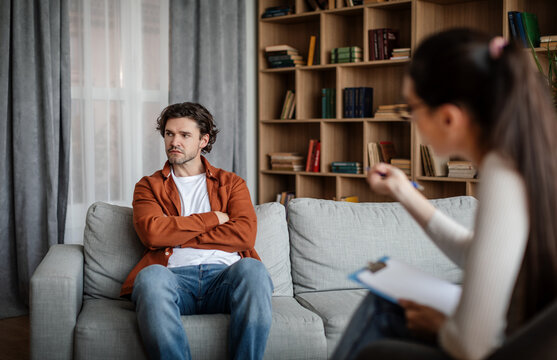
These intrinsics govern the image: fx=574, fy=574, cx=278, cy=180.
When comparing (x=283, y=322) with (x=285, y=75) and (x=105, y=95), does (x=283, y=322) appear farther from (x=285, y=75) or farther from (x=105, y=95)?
(x=285, y=75)

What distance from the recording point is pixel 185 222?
2139 millimetres

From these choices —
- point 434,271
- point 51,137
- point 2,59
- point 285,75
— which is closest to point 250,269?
point 434,271

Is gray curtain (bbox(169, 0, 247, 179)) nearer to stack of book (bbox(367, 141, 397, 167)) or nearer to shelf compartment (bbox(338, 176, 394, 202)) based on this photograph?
shelf compartment (bbox(338, 176, 394, 202))

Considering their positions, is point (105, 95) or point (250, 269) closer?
point (250, 269)

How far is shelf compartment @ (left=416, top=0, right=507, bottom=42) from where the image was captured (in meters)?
3.66

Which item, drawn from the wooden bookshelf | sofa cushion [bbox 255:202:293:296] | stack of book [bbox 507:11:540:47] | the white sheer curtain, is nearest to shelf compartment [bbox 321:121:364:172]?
the wooden bookshelf

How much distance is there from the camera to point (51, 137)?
10.6 ft

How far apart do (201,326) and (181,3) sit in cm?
261

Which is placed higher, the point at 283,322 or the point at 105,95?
the point at 105,95

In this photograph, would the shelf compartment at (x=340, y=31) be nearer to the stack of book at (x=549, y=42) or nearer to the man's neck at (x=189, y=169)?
the stack of book at (x=549, y=42)

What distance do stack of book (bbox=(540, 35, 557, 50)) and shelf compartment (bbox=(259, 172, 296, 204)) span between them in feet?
6.76

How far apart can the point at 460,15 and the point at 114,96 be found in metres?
2.32

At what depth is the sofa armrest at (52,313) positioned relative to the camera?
1921 mm

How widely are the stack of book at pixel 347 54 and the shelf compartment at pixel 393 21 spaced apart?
7 cm
